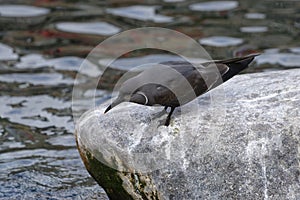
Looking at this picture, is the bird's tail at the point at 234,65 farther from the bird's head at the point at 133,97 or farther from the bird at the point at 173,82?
the bird's head at the point at 133,97

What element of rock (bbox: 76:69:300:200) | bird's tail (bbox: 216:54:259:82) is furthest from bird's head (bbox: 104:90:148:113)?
bird's tail (bbox: 216:54:259:82)

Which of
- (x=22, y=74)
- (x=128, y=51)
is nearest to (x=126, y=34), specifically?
(x=128, y=51)

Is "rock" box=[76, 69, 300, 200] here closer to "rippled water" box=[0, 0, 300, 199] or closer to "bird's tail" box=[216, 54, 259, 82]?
"bird's tail" box=[216, 54, 259, 82]

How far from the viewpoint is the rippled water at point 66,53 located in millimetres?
6926

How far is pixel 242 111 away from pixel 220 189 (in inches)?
22.5

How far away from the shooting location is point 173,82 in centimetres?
481

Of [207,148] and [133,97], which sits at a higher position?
[133,97]

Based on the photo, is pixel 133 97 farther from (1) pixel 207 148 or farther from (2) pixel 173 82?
(1) pixel 207 148

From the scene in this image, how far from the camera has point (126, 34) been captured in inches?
427

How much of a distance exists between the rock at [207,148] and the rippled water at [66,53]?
1049 mm

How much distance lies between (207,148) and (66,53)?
227 inches

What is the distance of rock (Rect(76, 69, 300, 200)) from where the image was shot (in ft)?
15.5

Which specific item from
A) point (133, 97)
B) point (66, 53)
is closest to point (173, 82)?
point (133, 97)

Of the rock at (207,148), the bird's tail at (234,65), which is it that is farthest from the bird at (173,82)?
the rock at (207,148)
